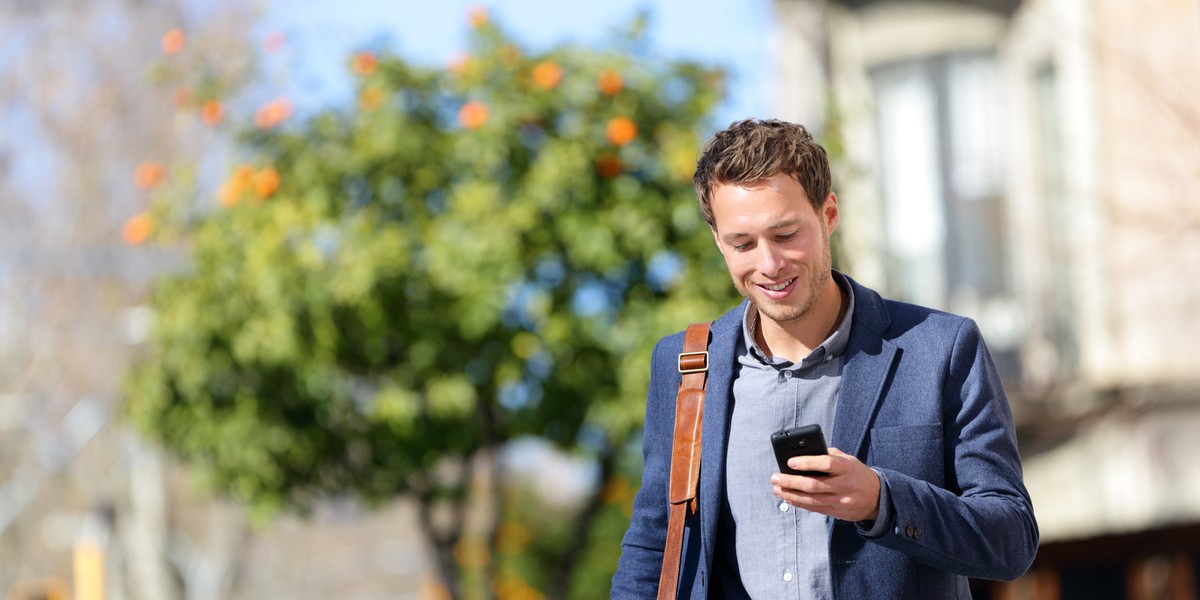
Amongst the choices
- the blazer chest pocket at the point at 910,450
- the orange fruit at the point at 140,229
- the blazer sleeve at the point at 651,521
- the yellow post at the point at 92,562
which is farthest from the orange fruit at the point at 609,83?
the blazer chest pocket at the point at 910,450

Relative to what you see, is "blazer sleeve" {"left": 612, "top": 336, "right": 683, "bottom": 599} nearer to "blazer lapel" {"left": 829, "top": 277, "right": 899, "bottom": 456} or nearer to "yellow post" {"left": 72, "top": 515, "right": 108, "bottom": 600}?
"blazer lapel" {"left": 829, "top": 277, "right": 899, "bottom": 456}

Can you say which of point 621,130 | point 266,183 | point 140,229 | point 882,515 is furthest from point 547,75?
point 882,515

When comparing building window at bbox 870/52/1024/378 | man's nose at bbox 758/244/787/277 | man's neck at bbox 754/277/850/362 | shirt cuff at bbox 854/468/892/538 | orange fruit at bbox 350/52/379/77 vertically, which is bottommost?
shirt cuff at bbox 854/468/892/538

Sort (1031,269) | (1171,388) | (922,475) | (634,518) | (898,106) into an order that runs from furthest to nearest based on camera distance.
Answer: (898,106) < (1031,269) < (1171,388) < (634,518) < (922,475)

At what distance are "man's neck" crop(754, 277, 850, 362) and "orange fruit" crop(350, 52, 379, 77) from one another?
5.68 meters

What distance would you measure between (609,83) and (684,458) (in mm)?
5197

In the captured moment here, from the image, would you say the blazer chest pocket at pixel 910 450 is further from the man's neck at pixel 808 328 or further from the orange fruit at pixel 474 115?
the orange fruit at pixel 474 115

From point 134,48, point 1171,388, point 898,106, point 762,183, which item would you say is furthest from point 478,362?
point 134,48

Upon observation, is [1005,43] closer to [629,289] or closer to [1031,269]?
[1031,269]

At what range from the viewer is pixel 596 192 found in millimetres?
7672

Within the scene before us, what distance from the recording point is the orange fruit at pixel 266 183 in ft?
26.2

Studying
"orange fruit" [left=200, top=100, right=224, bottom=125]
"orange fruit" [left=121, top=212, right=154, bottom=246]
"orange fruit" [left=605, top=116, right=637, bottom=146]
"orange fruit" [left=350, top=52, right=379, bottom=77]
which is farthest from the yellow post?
"orange fruit" [left=605, top=116, right=637, bottom=146]

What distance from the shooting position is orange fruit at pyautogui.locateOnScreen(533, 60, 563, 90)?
779 cm

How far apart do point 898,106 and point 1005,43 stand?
1.05m
